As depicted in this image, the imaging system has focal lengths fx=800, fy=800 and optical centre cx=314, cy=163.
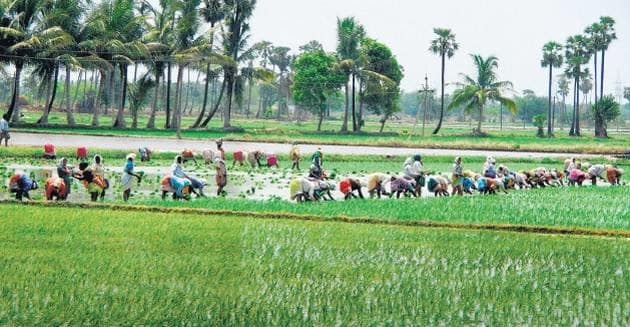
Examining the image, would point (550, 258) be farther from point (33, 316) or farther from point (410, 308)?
point (33, 316)

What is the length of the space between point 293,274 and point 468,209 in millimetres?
7161

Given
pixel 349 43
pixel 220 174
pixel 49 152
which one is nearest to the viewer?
pixel 220 174

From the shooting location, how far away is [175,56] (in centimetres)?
4344

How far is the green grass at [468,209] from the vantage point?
45.2 ft

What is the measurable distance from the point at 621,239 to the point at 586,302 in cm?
489

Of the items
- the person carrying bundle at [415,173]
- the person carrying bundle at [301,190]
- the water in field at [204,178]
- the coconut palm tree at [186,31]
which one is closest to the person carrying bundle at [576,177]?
the water in field at [204,178]

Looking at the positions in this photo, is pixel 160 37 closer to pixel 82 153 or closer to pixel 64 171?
pixel 82 153

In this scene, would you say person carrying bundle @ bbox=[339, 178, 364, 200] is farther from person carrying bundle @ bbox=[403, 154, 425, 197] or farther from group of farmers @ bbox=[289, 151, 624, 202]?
person carrying bundle @ bbox=[403, 154, 425, 197]

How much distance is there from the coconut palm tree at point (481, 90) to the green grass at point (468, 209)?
38.1 meters

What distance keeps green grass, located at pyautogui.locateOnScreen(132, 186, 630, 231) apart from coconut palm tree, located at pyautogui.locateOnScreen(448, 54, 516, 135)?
38.1m

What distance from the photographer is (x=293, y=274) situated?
29.0 feet

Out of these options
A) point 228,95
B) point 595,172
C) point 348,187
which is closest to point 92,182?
point 348,187

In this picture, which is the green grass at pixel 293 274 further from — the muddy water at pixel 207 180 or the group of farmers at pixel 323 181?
the muddy water at pixel 207 180

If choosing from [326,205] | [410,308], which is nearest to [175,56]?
[326,205]
